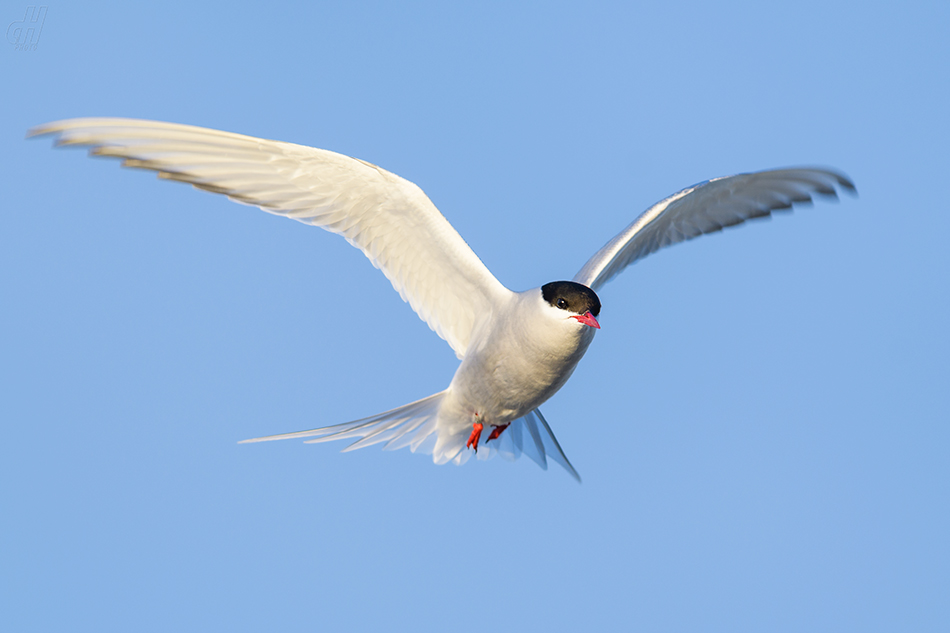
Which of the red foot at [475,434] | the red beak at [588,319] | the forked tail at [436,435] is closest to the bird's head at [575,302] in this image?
the red beak at [588,319]

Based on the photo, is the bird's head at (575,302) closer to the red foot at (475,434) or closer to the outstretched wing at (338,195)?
the outstretched wing at (338,195)

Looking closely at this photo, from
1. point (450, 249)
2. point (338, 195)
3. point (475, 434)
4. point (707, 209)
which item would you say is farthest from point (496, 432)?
point (707, 209)

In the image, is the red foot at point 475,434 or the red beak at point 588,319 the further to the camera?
the red foot at point 475,434

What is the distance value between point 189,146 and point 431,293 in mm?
1818

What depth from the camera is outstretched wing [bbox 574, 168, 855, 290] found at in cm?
479

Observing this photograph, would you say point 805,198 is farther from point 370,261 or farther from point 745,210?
point 370,261

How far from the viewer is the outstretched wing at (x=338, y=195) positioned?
3.72 m

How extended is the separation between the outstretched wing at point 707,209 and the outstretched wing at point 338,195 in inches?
33.8

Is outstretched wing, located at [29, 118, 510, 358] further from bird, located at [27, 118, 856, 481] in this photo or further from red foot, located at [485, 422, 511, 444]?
red foot, located at [485, 422, 511, 444]

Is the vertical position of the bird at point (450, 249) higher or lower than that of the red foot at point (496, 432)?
higher

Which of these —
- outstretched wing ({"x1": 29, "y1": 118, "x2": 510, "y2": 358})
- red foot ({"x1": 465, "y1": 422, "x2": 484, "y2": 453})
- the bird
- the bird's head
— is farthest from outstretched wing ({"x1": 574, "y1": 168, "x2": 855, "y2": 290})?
red foot ({"x1": 465, "y1": 422, "x2": 484, "y2": 453})

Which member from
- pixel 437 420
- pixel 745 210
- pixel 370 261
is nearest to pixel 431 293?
pixel 370 261

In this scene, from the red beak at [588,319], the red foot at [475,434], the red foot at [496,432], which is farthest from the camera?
the red foot at [496,432]

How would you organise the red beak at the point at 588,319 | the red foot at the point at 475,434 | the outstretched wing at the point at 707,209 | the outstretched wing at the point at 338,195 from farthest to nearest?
the red foot at the point at 475,434
the outstretched wing at the point at 707,209
the red beak at the point at 588,319
the outstretched wing at the point at 338,195
